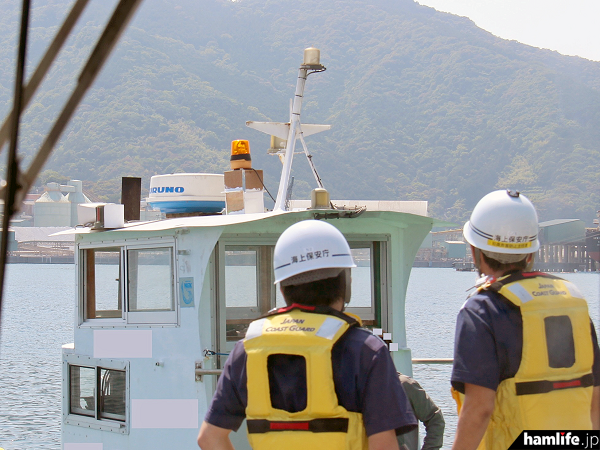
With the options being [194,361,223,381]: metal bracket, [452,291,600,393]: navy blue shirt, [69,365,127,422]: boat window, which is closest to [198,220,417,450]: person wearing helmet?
[452,291,600,393]: navy blue shirt

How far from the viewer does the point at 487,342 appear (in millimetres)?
2537

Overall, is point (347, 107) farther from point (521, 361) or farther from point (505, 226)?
point (521, 361)

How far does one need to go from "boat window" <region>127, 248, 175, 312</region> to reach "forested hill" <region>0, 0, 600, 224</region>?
8057 cm

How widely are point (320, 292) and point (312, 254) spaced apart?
0.43 ft

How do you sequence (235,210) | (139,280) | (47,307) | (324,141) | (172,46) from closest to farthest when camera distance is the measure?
1. (139,280)
2. (235,210)
3. (47,307)
4. (324,141)
5. (172,46)

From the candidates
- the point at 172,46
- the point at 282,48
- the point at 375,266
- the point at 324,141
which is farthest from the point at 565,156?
the point at 375,266

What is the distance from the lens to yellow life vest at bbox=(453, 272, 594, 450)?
8.46 feet

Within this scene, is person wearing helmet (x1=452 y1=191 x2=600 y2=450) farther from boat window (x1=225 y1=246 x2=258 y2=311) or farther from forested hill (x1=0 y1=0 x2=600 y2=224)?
forested hill (x1=0 y1=0 x2=600 y2=224)

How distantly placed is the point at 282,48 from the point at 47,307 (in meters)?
138

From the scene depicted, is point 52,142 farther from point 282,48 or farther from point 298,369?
point 282,48

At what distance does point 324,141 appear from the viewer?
131875 millimetres

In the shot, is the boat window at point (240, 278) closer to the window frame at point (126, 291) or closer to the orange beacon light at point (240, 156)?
the window frame at point (126, 291)

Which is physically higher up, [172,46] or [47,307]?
[172,46]

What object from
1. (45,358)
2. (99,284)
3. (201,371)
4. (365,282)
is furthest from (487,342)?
(45,358)
